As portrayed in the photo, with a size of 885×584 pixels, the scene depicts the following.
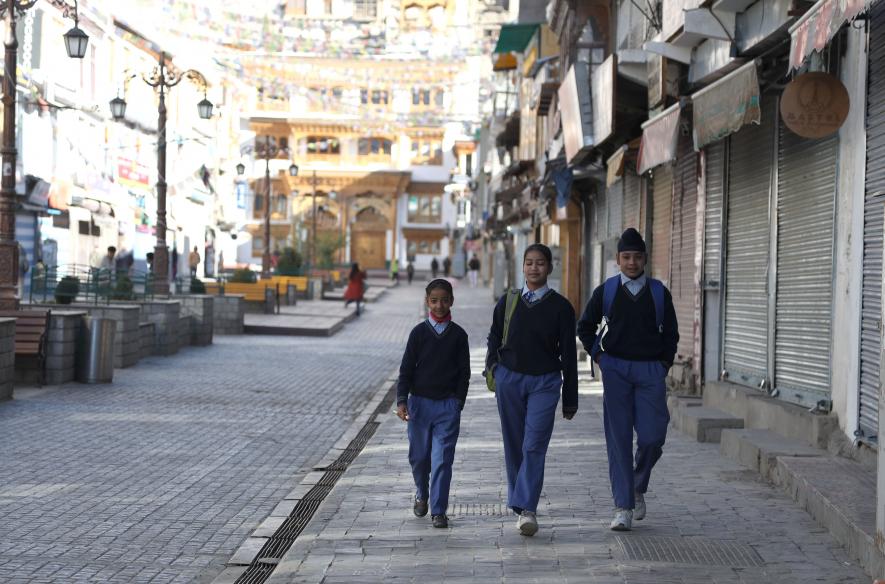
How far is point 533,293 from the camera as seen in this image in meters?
7.12

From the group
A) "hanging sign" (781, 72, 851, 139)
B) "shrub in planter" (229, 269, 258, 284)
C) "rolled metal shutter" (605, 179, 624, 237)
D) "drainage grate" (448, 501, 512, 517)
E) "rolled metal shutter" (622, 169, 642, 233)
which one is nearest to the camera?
"drainage grate" (448, 501, 512, 517)

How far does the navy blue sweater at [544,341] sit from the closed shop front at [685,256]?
7.02m

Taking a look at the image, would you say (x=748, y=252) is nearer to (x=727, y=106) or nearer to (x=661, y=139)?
(x=727, y=106)

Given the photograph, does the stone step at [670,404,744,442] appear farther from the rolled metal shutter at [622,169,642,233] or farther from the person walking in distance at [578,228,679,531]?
the rolled metal shutter at [622,169,642,233]

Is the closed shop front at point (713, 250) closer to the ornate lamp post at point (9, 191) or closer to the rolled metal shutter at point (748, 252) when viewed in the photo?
the rolled metal shutter at point (748, 252)

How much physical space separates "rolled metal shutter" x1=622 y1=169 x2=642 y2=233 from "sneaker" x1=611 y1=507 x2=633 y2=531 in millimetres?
12461

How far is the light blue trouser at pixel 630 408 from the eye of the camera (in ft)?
23.5

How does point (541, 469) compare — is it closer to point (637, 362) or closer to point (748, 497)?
point (637, 362)

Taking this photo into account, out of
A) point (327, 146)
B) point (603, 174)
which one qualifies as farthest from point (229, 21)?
point (327, 146)

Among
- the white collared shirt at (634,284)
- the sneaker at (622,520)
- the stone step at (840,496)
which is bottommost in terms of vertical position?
the sneaker at (622,520)

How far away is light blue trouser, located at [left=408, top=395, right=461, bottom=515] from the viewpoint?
7.17 m

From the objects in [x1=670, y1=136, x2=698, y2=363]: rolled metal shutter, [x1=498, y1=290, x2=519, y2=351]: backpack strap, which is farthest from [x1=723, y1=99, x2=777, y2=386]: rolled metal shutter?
[x1=498, y1=290, x2=519, y2=351]: backpack strap

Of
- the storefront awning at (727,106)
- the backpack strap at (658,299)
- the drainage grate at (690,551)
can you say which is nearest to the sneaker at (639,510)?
the drainage grate at (690,551)

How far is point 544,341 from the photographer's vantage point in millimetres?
7035
